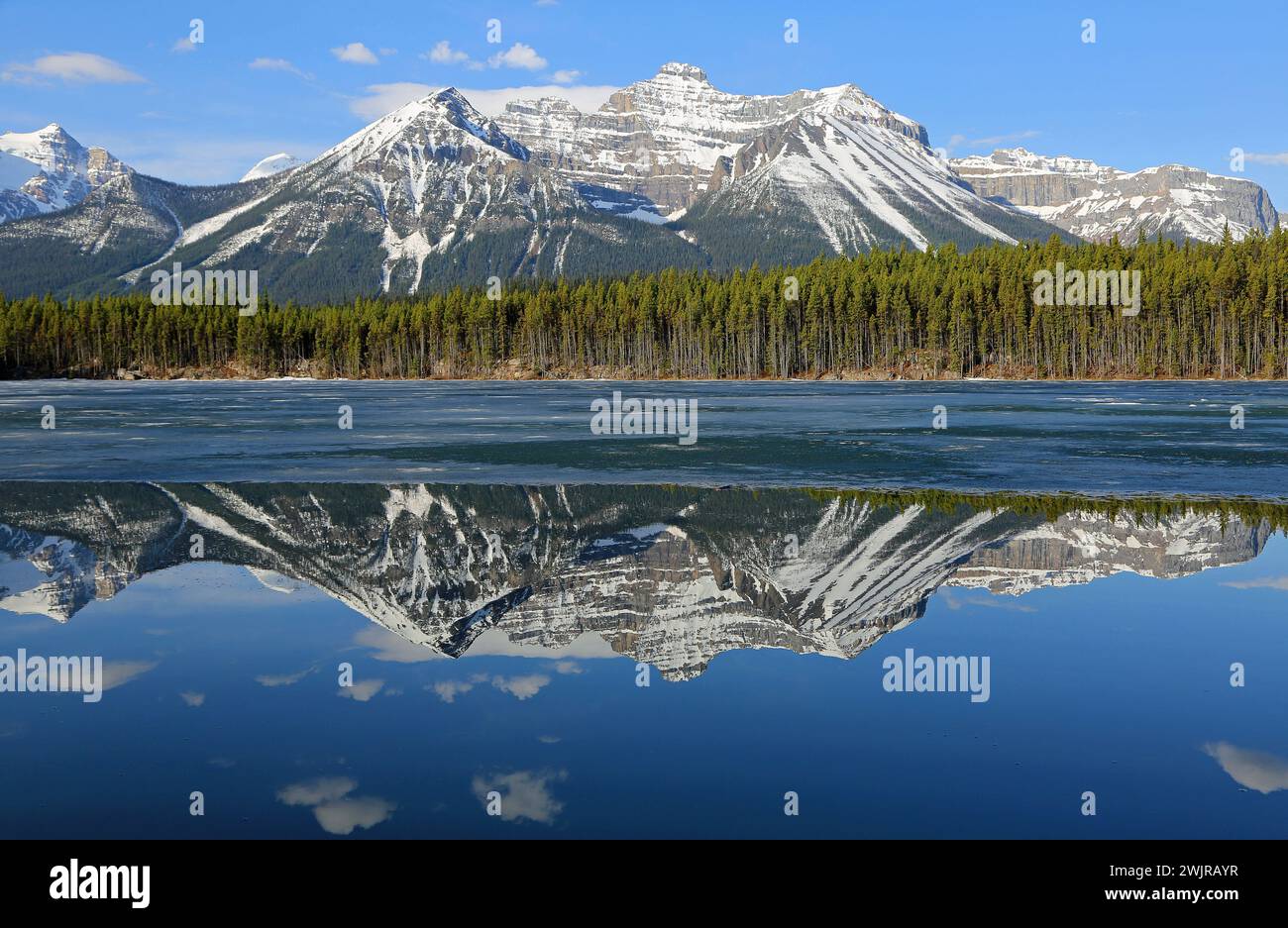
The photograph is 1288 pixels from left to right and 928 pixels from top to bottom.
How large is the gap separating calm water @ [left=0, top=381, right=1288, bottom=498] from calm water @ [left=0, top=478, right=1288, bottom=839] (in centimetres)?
830

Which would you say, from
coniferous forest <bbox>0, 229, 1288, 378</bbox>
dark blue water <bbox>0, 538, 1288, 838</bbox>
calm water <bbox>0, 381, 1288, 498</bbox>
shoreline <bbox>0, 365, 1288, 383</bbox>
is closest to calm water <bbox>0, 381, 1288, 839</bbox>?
dark blue water <bbox>0, 538, 1288, 838</bbox>

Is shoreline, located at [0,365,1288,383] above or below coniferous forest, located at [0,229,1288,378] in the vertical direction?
below

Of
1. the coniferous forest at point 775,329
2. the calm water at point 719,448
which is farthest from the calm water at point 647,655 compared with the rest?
the coniferous forest at point 775,329

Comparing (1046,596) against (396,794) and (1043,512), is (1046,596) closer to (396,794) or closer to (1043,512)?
(1043,512)

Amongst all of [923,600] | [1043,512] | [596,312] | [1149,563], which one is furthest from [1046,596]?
[596,312]

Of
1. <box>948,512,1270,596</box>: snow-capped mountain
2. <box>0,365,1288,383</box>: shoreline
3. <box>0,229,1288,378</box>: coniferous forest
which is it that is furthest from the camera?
<box>0,229,1288,378</box>: coniferous forest

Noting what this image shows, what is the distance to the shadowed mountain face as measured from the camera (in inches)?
569

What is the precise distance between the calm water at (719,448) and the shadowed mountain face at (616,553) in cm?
438

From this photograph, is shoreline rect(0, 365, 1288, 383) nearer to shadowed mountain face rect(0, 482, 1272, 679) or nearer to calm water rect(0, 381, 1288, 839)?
calm water rect(0, 381, 1288, 839)

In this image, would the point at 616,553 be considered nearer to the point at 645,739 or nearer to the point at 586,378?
the point at 645,739

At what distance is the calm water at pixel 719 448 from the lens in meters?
30.4

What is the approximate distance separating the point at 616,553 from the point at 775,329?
14515cm

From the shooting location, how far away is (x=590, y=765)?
9.29m
